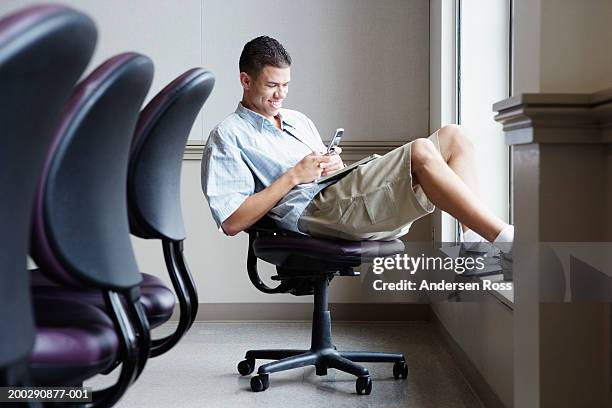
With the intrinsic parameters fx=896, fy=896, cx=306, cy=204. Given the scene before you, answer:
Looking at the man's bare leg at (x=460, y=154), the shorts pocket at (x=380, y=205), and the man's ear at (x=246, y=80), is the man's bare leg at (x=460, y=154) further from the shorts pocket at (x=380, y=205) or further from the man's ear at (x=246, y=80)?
the man's ear at (x=246, y=80)

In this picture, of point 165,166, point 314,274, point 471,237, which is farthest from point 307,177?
point 165,166

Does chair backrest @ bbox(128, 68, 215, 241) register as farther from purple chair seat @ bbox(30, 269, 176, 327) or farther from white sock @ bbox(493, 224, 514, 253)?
white sock @ bbox(493, 224, 514, 253)

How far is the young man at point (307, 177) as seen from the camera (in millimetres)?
2539

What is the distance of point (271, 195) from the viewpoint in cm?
276

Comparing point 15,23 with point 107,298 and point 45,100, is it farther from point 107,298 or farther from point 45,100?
point 107,298

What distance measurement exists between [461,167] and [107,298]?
1.62 metres

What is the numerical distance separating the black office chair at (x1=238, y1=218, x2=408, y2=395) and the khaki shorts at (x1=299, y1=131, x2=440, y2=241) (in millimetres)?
54

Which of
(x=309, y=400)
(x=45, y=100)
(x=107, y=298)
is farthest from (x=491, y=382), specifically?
(x=45, y=100)

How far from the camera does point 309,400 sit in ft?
8.80

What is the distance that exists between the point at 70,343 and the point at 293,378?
75.1 inches

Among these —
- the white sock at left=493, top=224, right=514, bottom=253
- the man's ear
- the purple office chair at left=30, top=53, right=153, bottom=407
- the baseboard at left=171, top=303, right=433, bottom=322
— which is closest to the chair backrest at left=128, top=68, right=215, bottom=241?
the purple office chair at left=30, top=53, right=153, bottom=407

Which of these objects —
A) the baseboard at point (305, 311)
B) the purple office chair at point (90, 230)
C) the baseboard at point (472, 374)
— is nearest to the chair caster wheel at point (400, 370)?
the baseboard at point (472, 374)

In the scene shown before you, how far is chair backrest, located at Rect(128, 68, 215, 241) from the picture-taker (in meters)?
1.58

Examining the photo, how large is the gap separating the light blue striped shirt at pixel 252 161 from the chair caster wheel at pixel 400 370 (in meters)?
0.57
